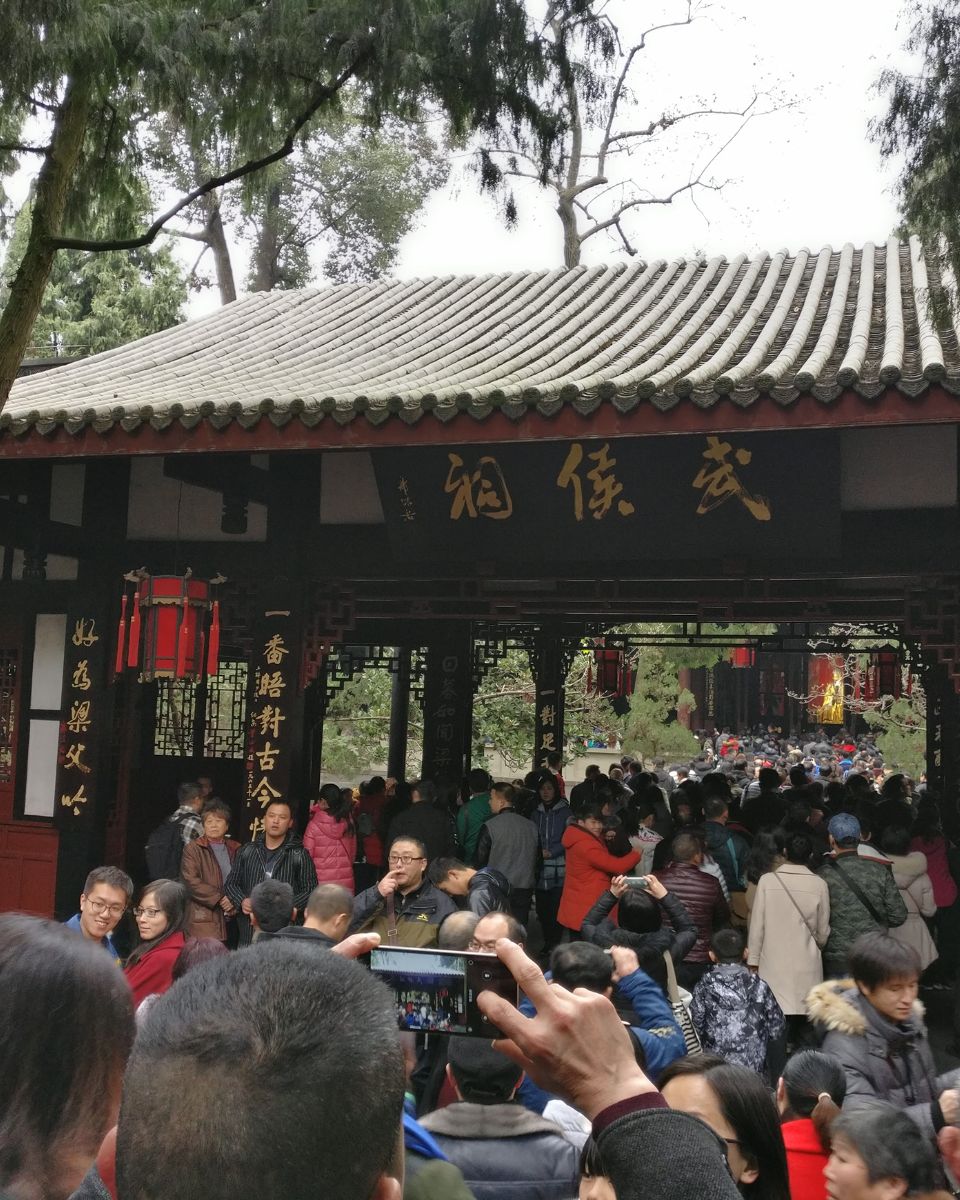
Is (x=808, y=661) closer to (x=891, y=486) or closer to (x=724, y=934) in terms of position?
(x=891, y=486)

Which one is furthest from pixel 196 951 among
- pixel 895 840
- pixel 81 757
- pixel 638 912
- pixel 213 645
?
pixel 895 840

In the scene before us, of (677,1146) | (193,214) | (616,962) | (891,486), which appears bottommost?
(616,962)

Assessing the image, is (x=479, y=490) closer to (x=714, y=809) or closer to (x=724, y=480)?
(x=724, y=480)

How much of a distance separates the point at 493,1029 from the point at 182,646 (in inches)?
226

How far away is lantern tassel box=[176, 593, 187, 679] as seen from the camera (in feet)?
23.8

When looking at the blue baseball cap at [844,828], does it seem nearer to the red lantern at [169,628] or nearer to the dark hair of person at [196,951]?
the dark hair of person at [196,951]

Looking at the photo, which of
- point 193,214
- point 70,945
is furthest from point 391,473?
point 193,214

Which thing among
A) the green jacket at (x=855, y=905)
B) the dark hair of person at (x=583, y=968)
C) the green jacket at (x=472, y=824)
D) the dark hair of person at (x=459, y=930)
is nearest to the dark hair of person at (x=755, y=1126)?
the dark hair of person at (x=583, y=968)

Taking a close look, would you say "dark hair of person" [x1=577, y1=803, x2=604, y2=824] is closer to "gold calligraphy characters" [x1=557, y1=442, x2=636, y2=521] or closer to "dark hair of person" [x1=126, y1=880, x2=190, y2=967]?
"gold calligraphy characters" [x1=557, y1=442, x2=636, y2=521]

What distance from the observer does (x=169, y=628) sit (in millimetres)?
7352

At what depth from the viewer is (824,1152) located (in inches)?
117

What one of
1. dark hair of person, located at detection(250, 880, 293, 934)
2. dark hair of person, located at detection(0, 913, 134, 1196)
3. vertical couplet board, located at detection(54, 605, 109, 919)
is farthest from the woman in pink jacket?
dark hair of person, located at detection(0, 913, 134, 1196)

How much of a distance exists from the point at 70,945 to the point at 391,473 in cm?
584

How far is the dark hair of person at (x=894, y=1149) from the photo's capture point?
2529 millimetres
